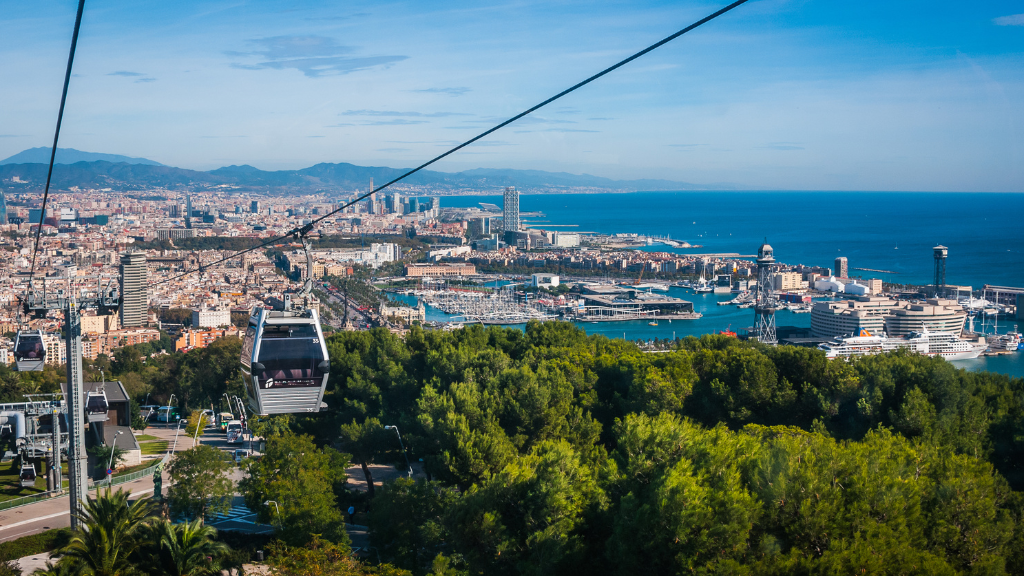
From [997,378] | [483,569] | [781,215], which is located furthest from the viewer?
[781,215]

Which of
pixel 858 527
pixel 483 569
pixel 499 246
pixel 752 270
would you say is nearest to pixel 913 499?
pixel 858 527

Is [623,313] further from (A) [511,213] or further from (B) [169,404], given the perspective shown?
(A) [511,213]

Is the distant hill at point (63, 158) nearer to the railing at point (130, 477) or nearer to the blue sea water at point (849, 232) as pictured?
the railing at point (130, 477)

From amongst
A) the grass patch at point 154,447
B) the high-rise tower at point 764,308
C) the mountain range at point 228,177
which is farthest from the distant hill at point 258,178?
the grass patch at point 154,447

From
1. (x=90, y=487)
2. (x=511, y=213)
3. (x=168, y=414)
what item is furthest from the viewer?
(x=511, y=213)

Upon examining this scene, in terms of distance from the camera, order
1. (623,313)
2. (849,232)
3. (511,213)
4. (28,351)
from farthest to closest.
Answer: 1. (511,213)
2. (849,232)
3. (623,313)
4. (28,351)

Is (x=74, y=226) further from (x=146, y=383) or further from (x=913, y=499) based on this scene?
(x=913, y=499)

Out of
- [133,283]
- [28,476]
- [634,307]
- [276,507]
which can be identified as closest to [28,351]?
[28,476]
